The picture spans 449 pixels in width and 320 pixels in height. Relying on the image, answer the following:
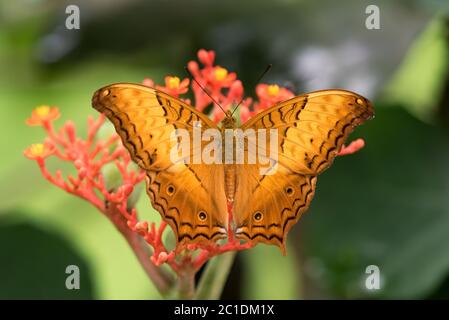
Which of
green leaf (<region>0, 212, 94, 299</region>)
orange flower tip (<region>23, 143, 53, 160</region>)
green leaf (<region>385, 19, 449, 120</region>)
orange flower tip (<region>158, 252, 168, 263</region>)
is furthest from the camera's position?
green leaf (<region>385, 19, 449, 120</region>)

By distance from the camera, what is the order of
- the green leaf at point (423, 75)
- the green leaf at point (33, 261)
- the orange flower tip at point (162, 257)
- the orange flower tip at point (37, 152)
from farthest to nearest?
the green leaf at point (423, 75) → the green leaf at point (33, 261) → the orange flower tip at point (37, 152) → the orange flower tip at point (162, 257)

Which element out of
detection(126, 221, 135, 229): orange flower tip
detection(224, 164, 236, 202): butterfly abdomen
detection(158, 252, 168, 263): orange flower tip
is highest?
detection(224, 164, 236, 202): butterfly abdomen

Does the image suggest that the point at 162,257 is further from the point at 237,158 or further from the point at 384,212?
the point at 384,212

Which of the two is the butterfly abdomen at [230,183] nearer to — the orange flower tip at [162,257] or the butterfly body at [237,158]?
the butterfly body at [237,158]

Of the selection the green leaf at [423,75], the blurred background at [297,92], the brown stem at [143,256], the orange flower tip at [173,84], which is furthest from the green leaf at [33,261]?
the green leaf at [423,75]

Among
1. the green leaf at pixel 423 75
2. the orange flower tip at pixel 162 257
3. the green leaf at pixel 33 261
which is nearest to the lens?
the orange flower tip at pixel 162 257

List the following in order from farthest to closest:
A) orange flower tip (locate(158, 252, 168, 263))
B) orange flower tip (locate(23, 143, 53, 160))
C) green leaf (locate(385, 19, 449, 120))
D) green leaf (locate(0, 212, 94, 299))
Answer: green leaf (locate(385, 19, 449, 120)) < green leaf (locate(0, 212, 94, 299)) < orange flower tip (locate(23, 143, 53, 160)) < orange flower tip (locate(158, 252, 168, 263))

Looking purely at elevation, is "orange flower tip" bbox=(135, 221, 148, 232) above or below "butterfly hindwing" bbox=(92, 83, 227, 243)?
below

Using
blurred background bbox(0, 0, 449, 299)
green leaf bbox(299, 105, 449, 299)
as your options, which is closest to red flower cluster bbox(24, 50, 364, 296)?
blurred background bbox(0, 0, 449, 299)

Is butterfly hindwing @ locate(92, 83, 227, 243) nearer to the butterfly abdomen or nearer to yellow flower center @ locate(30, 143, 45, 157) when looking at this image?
the butterfly abdomen
